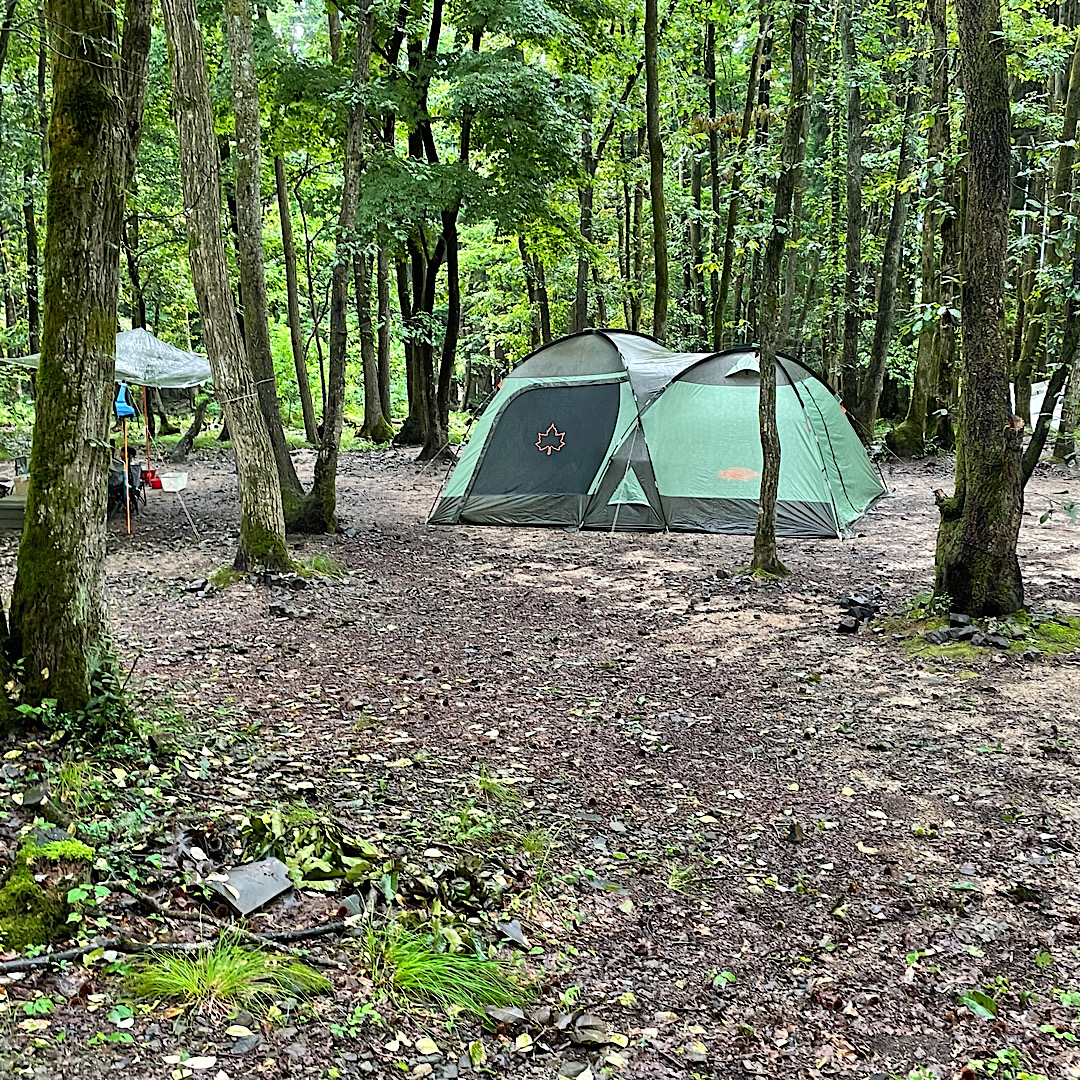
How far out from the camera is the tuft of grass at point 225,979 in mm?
2539

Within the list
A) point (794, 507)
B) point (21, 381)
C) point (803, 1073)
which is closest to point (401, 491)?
point (794, 507)

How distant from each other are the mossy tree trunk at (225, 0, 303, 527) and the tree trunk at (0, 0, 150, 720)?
4.71 metres

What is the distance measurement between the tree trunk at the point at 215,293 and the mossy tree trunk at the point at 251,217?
592 mm

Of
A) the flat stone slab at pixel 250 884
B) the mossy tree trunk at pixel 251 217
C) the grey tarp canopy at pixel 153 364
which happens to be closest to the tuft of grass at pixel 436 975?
the flat stone slab at pixel 250 884

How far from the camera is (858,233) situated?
16234mm

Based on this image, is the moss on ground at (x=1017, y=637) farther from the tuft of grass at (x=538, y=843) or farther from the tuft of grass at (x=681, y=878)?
the tuft of grass at (x=538, y=843)

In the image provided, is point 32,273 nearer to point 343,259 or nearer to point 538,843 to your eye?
point 343,259

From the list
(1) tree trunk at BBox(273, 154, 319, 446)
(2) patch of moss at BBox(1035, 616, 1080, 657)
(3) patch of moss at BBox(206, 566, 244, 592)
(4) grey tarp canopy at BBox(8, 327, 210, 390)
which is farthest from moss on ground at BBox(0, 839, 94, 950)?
(1) tree trunk at BBox(273, 154, 319, 446)

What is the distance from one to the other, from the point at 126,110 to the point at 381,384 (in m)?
20.0

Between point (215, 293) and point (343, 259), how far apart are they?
6.03ft

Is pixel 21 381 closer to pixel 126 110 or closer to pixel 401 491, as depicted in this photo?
pixel 401 491

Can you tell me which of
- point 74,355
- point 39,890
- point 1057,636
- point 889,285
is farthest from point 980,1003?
point 889,285

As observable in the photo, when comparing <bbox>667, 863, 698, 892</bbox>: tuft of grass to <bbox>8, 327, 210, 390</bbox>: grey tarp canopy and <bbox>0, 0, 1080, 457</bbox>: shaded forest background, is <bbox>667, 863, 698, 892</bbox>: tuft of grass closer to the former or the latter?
<bbox>0, 0, 1080, 457</bbox>: shaded forest background

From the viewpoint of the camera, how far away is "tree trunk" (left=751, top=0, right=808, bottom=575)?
25.9 feet
